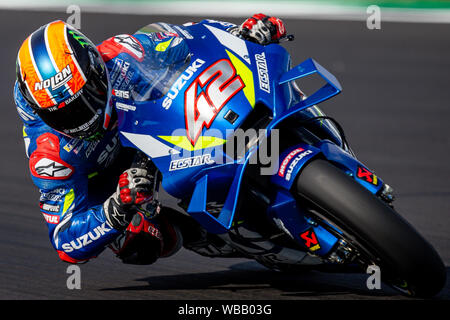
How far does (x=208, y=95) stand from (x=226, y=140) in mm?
231

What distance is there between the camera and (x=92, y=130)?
3.89 meters

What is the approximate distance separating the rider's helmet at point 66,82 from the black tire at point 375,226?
3.55ft

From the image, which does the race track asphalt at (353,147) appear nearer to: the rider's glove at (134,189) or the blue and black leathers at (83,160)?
the blue and black leathers at (83,160)

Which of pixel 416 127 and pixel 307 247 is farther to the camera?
pixel 416 127

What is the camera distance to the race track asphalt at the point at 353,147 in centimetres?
447

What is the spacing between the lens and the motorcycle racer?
378cm

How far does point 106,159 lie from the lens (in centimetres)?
433

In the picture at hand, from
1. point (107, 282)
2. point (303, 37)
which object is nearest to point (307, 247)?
point (107, 282)

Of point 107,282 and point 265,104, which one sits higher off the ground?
point 265,104

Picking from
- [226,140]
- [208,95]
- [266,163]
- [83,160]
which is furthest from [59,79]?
[266,163]
